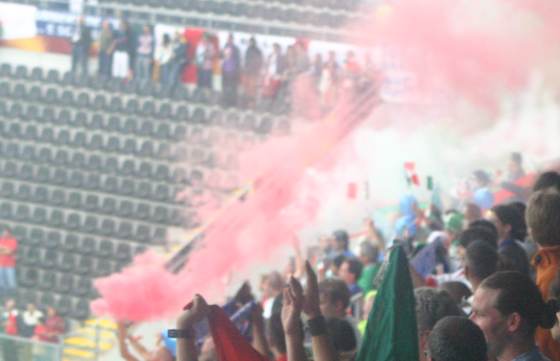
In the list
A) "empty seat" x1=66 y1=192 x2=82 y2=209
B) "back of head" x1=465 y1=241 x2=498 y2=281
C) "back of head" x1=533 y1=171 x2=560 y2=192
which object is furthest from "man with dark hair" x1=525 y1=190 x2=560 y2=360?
"empty seat" x1=66 y1=192 x2=82 y2=209

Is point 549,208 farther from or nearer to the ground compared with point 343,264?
farther from the ground

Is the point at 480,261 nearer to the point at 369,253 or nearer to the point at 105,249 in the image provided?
the point at 369,253

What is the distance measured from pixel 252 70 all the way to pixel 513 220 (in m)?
13.1

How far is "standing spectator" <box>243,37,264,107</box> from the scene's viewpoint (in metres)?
18.9

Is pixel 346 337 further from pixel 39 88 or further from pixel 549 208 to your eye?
pixel 39 88

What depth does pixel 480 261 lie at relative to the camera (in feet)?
16.4

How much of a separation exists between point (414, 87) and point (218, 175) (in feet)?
15.0

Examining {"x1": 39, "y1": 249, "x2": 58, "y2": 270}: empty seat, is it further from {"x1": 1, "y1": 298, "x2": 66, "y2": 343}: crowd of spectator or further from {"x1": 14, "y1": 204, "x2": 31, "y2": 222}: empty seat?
{"x1": 1, "y1": 298, "x2": 66, "y2": 343}: crowd of spectator

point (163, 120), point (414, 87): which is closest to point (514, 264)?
point (414, 87)

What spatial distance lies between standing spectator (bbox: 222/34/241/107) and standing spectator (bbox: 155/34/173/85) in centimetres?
116

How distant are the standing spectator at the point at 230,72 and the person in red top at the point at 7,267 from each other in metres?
4.09

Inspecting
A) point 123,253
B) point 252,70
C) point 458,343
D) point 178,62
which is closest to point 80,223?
point 123,253

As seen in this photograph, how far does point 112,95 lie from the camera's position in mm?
20406

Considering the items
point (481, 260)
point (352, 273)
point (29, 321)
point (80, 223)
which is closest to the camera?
point (481, 260)
